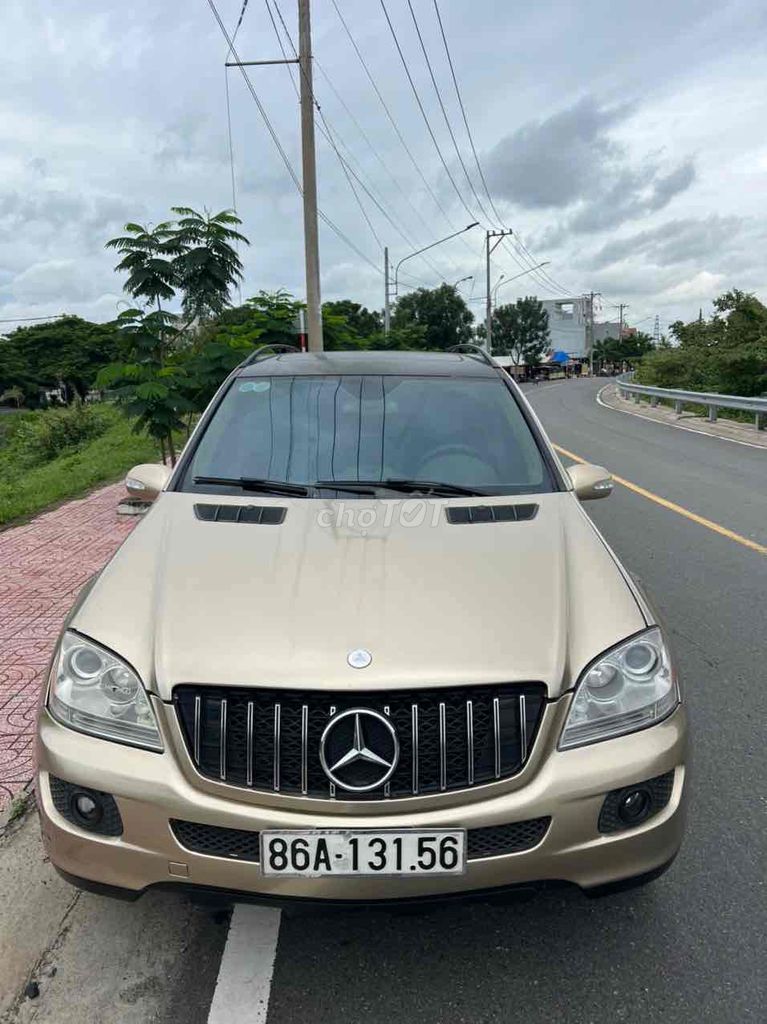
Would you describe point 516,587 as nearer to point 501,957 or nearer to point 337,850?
point 337,850

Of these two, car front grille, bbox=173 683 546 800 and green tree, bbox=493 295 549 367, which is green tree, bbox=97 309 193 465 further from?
green tree, bbox=493 295 549 367

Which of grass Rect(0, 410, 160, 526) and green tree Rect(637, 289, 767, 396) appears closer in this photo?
grass Rect(0, 410, 160, 526)

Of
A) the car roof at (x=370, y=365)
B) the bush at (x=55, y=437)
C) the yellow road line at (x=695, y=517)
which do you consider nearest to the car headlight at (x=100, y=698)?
the car roof at (x=370, y=365)

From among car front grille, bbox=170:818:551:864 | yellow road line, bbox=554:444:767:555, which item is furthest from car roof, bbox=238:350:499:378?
yellow road line, bbox=554:444:767:555

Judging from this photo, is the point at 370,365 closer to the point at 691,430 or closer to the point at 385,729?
the point at 385,729

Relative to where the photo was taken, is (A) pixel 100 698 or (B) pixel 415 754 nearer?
(B) pixel 415 754

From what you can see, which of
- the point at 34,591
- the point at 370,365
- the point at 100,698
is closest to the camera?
the point at 100,698

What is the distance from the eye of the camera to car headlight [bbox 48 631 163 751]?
6.78 feet

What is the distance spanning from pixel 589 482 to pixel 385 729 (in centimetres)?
185

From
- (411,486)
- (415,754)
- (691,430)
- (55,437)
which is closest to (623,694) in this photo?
(415,754)

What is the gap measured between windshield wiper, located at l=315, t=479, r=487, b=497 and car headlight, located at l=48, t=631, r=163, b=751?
1.22m

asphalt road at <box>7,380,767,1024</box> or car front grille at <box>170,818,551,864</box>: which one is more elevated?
car front grille at <box>170,818,551,864</box>

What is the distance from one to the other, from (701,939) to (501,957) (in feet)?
2.00

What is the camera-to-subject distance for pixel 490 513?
2859mm
